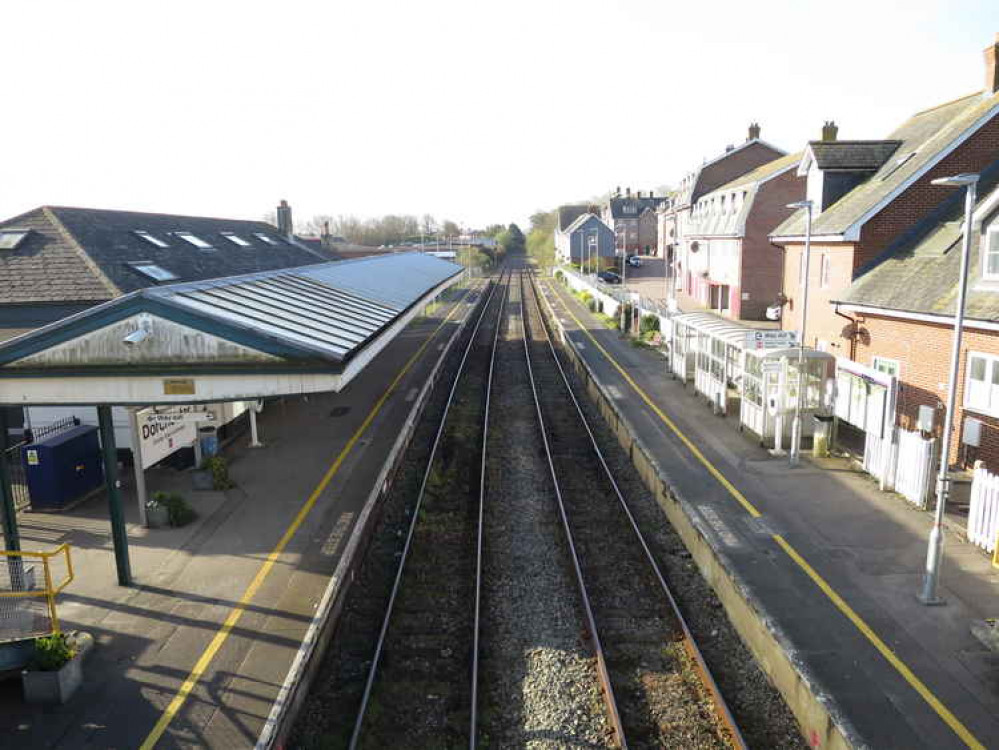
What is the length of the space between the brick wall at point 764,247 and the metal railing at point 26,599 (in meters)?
31.8

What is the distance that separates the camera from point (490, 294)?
70.5 m

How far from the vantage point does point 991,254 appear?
48.8 feet

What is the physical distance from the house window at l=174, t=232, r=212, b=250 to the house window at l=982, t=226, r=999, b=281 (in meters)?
25.9

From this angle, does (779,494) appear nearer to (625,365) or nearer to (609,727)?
(609,727)

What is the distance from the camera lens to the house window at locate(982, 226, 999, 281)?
48.4 ft

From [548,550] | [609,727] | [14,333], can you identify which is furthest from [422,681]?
[14,333]

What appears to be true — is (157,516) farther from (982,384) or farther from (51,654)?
(982,384)

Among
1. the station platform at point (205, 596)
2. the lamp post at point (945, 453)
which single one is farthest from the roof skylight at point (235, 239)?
the lamp post at point (945, 453)

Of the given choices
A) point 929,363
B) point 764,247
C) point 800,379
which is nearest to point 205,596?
point 800,379

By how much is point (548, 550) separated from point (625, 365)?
57.1 ft

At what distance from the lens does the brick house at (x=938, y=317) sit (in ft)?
48.2

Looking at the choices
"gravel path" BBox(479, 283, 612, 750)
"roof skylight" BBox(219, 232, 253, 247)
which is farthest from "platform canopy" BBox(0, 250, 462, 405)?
"roof skylight" BBox(219, 232, 253, 247)

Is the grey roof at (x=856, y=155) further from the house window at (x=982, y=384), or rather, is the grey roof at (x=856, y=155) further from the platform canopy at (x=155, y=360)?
the platform canopy at (x=155, y=360)

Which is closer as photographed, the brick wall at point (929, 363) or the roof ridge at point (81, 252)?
the brick wall at point (929, 363)
